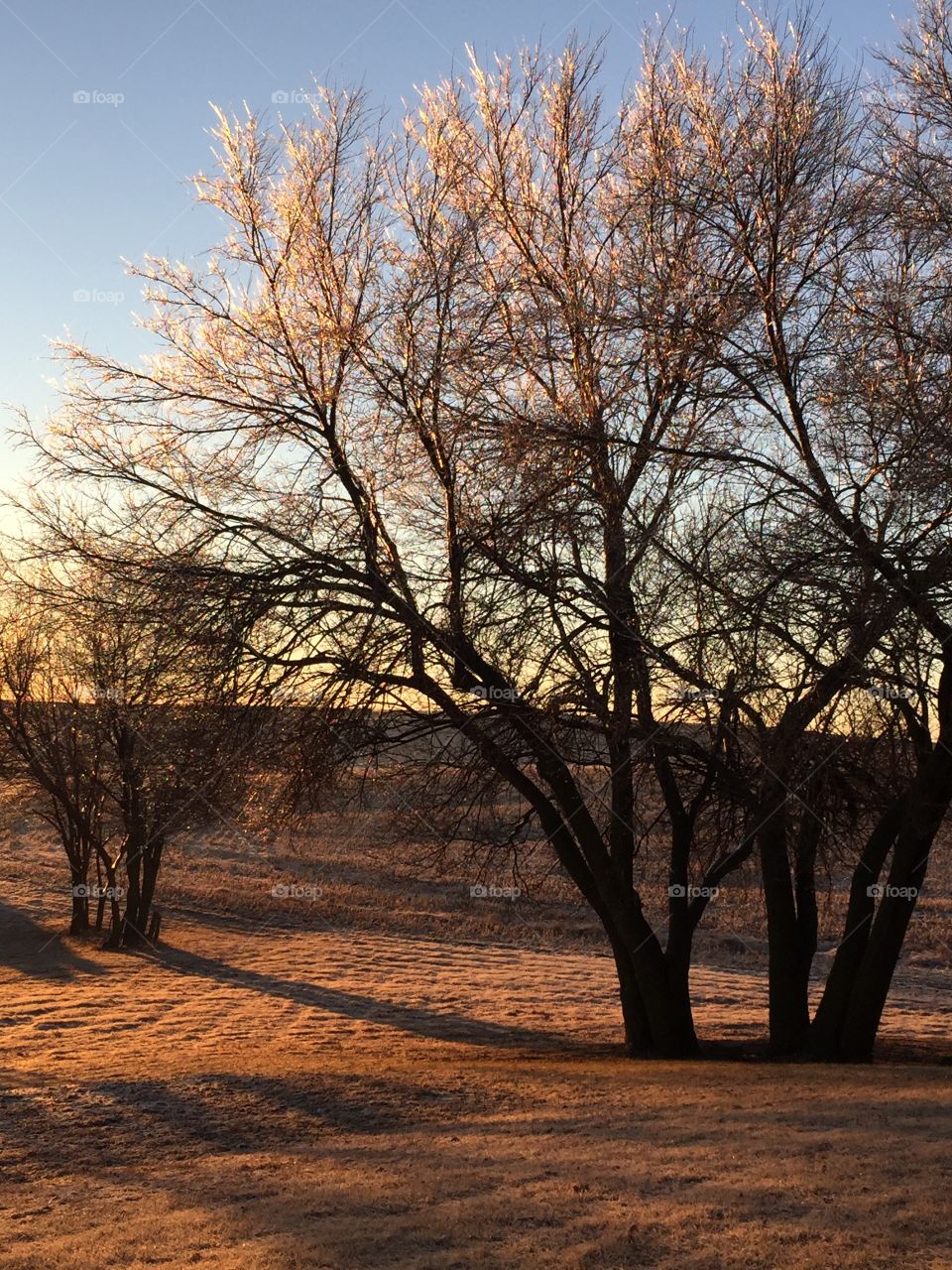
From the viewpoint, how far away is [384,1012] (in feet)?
57.1

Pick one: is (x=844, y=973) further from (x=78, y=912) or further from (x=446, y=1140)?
(x=78, y=912)

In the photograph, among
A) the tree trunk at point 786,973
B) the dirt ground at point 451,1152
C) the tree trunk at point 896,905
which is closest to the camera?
the dirt ground at point 451,1152

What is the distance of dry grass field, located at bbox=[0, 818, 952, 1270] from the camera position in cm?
494

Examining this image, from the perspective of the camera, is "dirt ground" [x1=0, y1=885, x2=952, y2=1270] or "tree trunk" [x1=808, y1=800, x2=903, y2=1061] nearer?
"dirt ground" [x1=0, y1=885, x2=952, y2=1270]

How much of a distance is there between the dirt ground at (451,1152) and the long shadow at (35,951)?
283 inches

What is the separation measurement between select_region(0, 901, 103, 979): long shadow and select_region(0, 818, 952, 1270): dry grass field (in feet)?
12.4

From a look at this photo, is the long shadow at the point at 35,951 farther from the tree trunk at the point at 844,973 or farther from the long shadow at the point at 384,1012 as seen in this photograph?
the tree trunk at the point at 844,973

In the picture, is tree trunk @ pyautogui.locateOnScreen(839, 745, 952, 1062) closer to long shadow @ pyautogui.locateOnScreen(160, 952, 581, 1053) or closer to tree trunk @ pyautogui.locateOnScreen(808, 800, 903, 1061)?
tree trunk @ pyautogui.locateOnScreen(808, 800, 903, 1061)

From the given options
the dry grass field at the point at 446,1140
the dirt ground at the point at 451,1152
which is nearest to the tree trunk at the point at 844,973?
the dry grass field at the point at 446,1140

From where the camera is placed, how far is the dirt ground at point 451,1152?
193 inches

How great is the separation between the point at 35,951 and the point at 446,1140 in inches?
783

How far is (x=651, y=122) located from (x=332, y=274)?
330cm

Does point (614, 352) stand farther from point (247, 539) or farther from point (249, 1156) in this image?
point (249, 1156)

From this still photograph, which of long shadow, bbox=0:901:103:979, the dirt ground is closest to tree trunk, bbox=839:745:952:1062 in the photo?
the dirt ground
